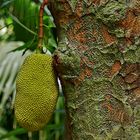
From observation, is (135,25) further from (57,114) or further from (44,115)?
(57,114)

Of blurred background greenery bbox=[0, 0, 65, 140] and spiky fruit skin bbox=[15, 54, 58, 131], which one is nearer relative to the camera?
spiky fruit skin bbox=[15, 54, 58, 131]

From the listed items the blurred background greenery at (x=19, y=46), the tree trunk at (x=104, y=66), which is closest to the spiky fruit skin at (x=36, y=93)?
the tree trunk at (x=104, y=66)

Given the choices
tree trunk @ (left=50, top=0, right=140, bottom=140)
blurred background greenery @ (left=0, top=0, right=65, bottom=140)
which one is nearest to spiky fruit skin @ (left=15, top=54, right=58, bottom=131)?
tree trunk @ (left=50, top=0, right=140, bottom=140)

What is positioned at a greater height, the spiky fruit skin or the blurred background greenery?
the spiky fruit skin

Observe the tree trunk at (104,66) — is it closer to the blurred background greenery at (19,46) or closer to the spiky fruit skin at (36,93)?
the spiky fruit skin at (36,93)

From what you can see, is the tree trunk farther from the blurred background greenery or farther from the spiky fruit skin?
the blurred background greenery
